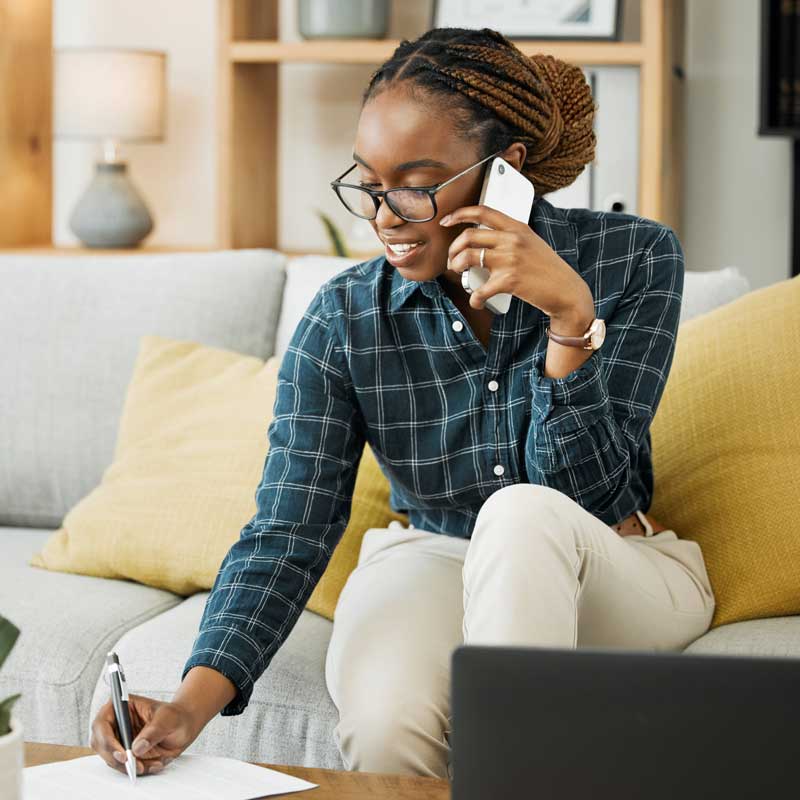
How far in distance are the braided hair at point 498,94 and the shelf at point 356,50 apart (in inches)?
49.1

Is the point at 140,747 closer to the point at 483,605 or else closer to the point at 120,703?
the point at 120,703

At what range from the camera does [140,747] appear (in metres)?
1.00

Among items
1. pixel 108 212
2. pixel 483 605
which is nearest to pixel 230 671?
pixel 483 605

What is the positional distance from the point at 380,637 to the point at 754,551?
0.49 metres

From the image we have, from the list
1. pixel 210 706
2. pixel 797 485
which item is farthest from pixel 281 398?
pixel 797 485

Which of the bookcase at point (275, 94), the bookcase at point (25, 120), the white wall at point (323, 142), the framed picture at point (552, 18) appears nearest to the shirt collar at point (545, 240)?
the bookcase at point (275, 94)

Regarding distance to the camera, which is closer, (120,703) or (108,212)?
(120,703)

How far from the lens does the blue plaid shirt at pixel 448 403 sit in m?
1.31

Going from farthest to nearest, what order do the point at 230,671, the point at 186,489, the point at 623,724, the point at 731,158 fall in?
the point at 731,158
the point at 186,489
the point at 230,671
the point at 623,724

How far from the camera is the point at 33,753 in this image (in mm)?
1056

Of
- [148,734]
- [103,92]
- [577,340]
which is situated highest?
[103,92]

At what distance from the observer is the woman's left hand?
119 centimetres

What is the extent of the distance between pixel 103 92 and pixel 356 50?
0.62m

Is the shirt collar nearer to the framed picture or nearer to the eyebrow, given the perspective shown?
the eyebrow
